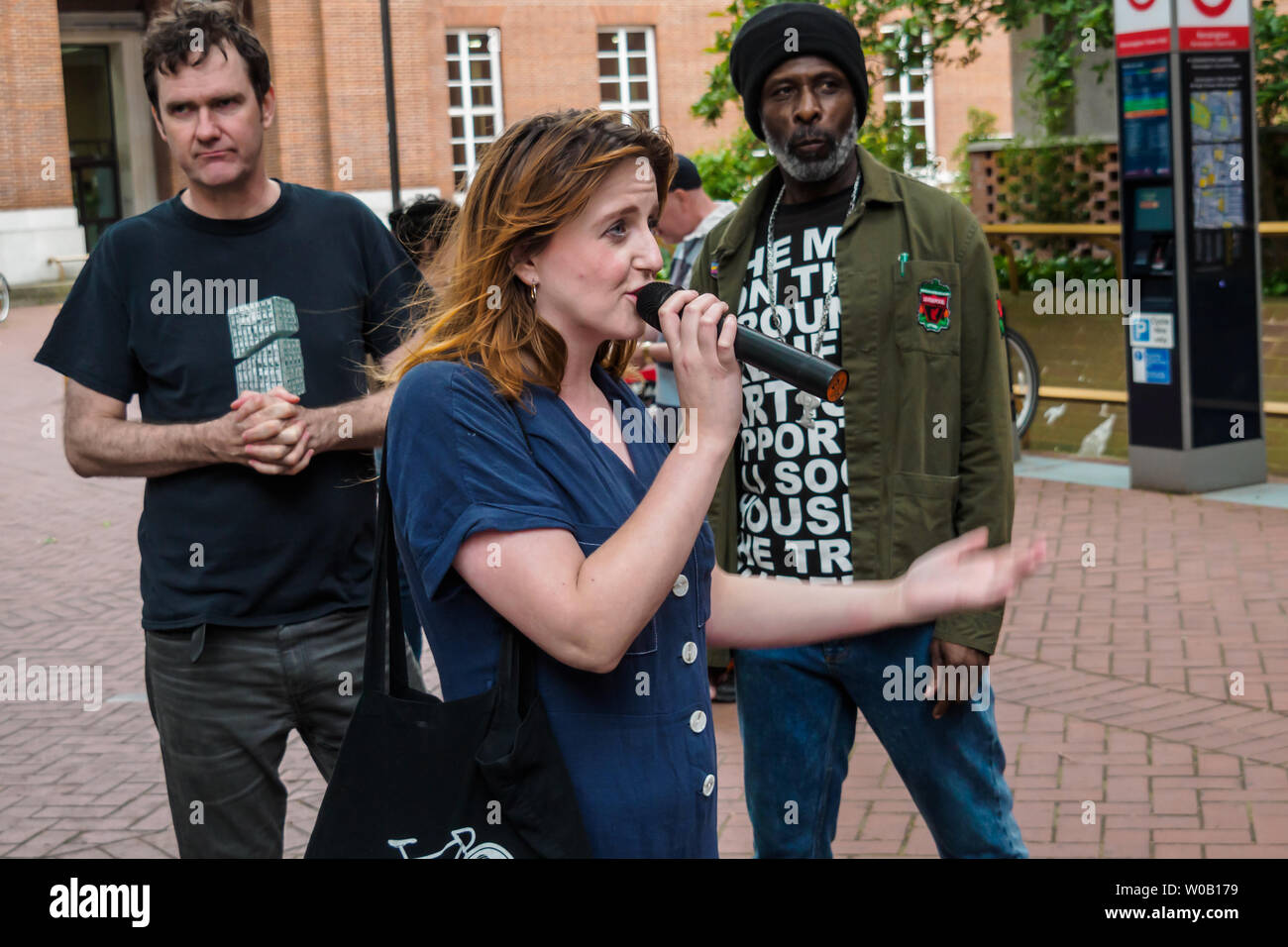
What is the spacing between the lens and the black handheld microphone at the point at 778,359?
73.6 inches

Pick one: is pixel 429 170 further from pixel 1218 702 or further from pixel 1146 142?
pixel 1218 702

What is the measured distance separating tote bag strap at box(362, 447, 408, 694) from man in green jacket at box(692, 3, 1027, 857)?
48.9 inches

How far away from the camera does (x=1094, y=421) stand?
430 inches

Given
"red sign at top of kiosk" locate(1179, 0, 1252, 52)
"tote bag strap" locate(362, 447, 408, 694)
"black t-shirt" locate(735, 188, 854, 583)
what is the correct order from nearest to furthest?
1. "tote bag strap" locate(362, 447, 408, 694)
2. "black t-shirt" locate(735, 188, 854, 583)
3. "red sign at top of kiosk" locate(1179, 0, 1252, 52)

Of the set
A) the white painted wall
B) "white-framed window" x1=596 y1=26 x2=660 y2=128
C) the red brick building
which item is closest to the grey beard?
the red brick building

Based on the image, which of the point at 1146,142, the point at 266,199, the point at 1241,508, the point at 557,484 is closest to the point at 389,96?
the point at 1146,142

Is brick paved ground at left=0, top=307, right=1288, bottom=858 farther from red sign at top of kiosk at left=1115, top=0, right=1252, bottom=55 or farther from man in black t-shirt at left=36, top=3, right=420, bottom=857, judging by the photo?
red sign at top of kiosk at left=1115, top=0, right=1252, bottom=55

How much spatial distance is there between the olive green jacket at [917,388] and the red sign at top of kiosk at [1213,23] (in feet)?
20.4

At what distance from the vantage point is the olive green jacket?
2977 mm

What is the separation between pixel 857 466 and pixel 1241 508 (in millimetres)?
5993

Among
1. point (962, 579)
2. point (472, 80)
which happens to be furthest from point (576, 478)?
point (472, 80)

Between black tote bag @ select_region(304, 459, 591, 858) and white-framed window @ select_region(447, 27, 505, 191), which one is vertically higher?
white-framed window @ select_region(447, 27, 505, 191)

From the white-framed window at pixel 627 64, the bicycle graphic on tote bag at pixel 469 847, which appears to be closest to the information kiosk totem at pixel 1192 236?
the bicycle graphic on tote bag at pixel 469 847

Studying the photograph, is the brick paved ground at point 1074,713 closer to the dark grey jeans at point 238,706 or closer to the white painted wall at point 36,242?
the dark grey jeans at point 238,706
